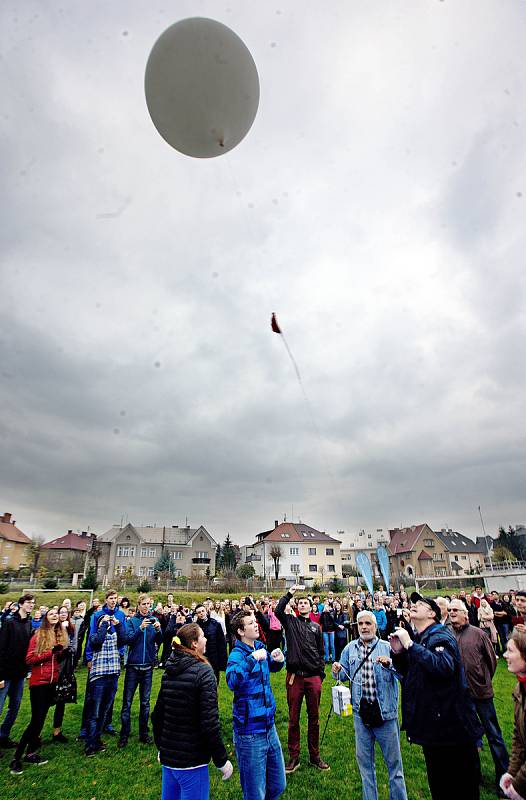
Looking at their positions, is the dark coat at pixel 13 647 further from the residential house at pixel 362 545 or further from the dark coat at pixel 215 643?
the residential house at pixel 362 545

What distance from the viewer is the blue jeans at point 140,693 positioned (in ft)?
23.9

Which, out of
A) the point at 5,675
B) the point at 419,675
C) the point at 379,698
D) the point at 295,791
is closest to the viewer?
the point at 419,675

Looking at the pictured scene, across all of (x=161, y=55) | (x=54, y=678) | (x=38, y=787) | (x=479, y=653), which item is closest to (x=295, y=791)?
(x=479, y=653)

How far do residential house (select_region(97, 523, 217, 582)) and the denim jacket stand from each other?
57.0 metres

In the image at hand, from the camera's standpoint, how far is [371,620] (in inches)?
198

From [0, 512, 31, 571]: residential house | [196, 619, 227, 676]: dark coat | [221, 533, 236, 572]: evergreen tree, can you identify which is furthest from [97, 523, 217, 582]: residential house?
[196, 619, 227, 676]: dark coat

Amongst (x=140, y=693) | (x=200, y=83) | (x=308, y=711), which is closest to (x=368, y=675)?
(x=308, y=711)

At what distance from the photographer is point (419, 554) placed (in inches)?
2623

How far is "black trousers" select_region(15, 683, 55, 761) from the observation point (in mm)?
6199

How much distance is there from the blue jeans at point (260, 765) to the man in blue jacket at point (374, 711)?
0.95m

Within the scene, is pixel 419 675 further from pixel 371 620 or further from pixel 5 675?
pixel 5 675

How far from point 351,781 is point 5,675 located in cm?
559

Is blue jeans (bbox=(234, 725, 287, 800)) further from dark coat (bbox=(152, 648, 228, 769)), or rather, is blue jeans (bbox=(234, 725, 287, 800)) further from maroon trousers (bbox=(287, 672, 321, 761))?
maroon trousers (bbox=(287, 672, 321, 761))

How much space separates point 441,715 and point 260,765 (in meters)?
1.77
